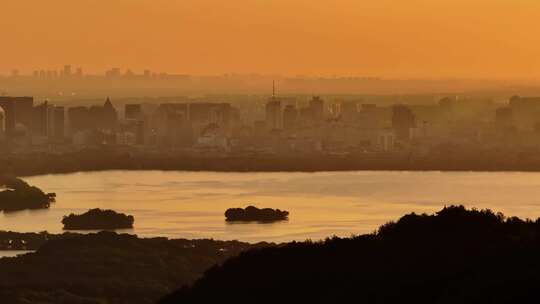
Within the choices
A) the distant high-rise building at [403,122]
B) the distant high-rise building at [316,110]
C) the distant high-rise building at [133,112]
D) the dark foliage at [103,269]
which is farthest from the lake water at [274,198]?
Answer: the distant high-rise building at [316,110]

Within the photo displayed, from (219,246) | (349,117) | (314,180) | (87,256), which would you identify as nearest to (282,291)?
(87,256)

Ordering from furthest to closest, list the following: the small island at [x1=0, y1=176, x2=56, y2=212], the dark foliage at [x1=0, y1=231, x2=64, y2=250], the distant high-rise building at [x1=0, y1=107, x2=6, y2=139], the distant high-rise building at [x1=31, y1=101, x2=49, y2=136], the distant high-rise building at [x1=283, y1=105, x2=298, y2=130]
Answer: the distant high-rise building at [x1=283, y1=105, x2=298, y2=130]
the distant high-rise building at [x1=31, y1=101, x2=49, y2=136]
the distant high-rise building at [x1=0, y1=107, x2=6, y2=139]
the small island at [x1=0, y1=176, x2=56, y2=212]
the dark foliage at [x1=0, y1=231, x2=64, y2=250]

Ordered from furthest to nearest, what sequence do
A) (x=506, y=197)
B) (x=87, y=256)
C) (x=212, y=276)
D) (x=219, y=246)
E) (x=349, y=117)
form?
(x=349, y=117) → (x=506, y=197) → (x=219, y=246) → (x=87, y=256) → (x=212, y=276)

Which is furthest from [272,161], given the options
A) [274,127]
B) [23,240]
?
[23,240]

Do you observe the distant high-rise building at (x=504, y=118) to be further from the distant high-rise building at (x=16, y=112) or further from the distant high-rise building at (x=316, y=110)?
the distant high-rise building at (x=16, y=112)

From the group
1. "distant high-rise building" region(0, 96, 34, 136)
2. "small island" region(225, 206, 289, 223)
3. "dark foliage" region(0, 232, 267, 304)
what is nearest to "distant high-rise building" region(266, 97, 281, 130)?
"distant high-rise building" region(0, 96, 34, 136)

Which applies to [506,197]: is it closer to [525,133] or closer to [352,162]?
[352,162]

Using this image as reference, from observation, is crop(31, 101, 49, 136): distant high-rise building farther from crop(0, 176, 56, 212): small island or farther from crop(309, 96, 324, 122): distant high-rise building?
crop(0, 176, 56, 212): small island
